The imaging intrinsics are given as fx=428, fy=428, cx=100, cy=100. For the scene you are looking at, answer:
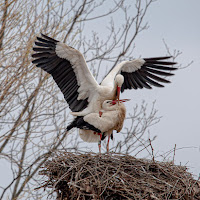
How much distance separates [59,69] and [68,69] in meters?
0.15

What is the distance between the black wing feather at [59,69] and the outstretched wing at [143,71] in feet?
2.63

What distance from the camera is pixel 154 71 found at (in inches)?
282

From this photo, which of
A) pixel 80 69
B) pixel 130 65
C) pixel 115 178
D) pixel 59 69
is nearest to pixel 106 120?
pixel 80 69

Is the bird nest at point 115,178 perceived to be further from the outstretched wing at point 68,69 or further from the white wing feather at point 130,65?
the white wing feather at point 130,65

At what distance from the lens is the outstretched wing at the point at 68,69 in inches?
258

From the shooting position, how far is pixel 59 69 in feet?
22.2

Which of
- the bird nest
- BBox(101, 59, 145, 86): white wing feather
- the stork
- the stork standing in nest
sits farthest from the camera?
BBox(101, 59, 145, 86): white wing feather

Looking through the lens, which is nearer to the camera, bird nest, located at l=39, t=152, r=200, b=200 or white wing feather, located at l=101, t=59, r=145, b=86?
bird nest, located at l=39, t=152, r=200, b=200

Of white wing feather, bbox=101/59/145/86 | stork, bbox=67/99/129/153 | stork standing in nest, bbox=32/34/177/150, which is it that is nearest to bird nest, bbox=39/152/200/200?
stork, bbox=67/99/129/153

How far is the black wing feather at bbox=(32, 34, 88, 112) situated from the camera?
6.61m

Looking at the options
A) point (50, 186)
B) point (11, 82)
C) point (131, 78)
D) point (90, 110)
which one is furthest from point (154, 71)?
point (50, 186)

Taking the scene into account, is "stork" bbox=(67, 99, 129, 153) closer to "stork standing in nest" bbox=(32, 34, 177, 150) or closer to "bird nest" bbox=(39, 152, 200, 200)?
"stork standing in nest" bbox=(32, 34, 177, 150)

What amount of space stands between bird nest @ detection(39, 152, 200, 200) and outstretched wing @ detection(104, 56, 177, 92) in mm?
2251

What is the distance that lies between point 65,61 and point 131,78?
1.28 metres
